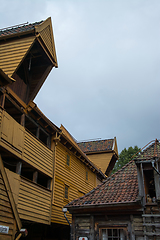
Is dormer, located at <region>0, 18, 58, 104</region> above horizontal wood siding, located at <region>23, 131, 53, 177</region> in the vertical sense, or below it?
above

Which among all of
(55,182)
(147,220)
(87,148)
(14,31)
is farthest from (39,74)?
(87,148)

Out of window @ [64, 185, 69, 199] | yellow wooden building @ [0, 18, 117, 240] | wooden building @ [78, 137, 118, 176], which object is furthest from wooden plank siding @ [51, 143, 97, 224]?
wooden building @ [78, 137, 118, 176]

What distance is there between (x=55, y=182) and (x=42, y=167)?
2.00 meters

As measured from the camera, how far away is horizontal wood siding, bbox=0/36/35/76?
13.4 m

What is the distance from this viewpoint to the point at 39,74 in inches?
651

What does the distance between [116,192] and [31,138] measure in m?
5.41

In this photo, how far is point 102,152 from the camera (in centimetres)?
3005

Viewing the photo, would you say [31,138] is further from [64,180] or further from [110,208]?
[110,208]

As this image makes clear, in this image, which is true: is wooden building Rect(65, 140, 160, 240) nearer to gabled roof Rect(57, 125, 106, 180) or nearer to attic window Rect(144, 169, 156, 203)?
attic window Rect(144, 169, 156, 203)

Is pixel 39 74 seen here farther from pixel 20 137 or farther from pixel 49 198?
pixel 49 198

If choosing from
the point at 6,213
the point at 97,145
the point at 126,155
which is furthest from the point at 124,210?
the point at 126,155

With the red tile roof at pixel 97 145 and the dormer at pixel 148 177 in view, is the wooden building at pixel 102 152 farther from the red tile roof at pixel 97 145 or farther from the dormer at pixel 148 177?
the dormer at pixel 148 177

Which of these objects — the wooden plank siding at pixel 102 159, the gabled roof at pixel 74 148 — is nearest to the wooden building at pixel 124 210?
the gabled roof at pixel 74 148

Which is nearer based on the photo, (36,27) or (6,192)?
(6,192)
